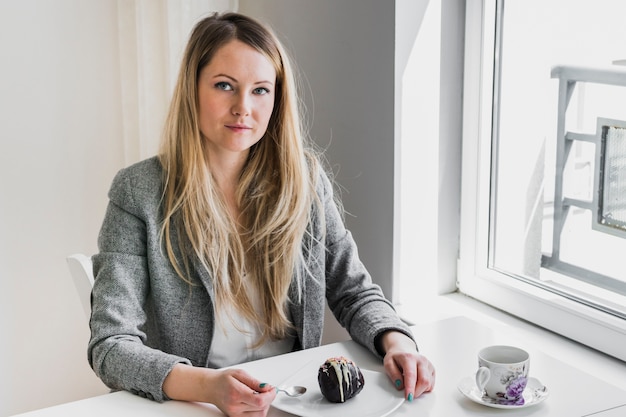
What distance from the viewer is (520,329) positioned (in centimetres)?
174

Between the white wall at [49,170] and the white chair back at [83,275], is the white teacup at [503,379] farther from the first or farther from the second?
the white wall at [49,170]

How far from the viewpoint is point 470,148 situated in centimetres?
191

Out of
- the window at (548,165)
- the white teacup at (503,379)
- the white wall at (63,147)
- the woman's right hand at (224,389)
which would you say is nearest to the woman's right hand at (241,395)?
the woman's right hand at (224,389)

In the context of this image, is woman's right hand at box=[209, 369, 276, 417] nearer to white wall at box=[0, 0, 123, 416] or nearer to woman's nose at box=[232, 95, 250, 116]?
woman's nose at box=[232, 95, 250, 116]

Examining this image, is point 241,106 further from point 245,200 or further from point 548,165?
point 548,165

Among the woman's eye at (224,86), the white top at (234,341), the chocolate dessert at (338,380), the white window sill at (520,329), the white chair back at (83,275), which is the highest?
the woman's eye at (224,86)

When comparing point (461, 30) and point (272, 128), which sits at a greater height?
point (461, 30)

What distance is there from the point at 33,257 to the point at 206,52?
1.15 metres

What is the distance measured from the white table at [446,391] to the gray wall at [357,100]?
1.66ft

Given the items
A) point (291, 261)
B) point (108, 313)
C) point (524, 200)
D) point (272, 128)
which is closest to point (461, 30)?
point (524, 200)

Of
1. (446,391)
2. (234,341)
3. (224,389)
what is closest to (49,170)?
(234,341)

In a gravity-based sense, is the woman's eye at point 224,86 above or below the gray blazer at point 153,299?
above

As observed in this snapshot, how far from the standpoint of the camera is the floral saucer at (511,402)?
3.77ft

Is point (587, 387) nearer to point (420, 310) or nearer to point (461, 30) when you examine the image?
point (420, 310)
